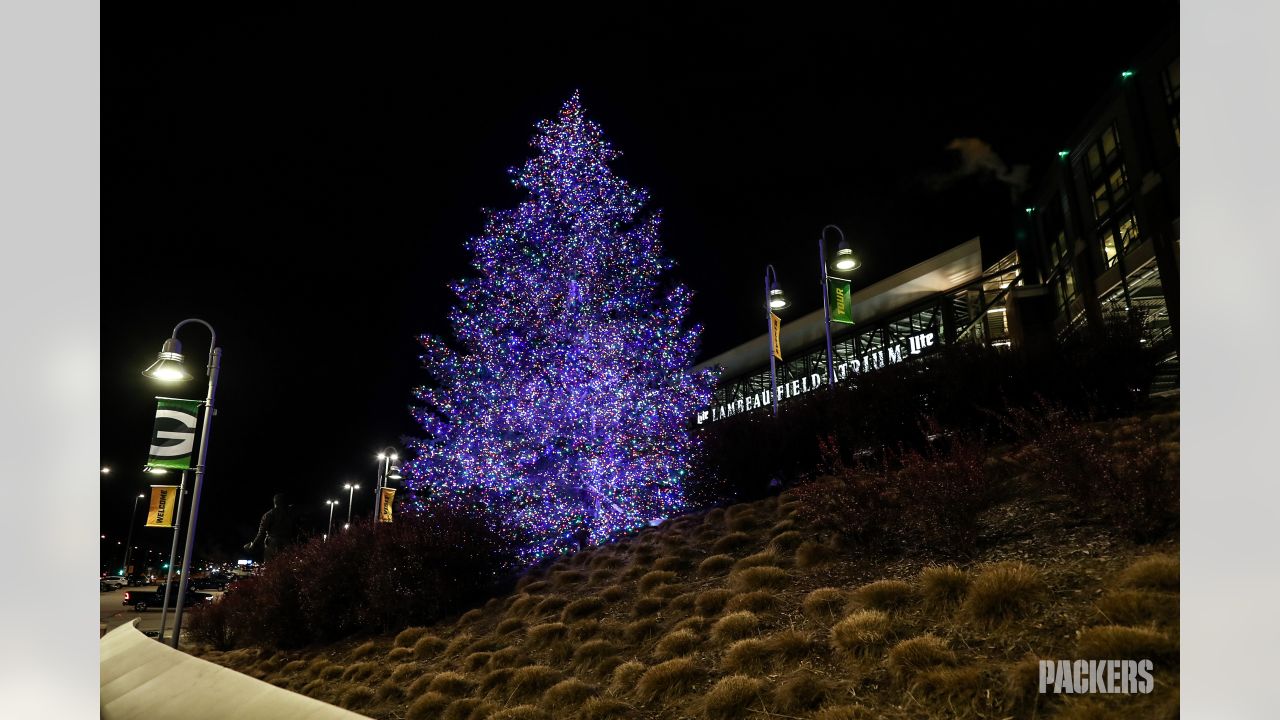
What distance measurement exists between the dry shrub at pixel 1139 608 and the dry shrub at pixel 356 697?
6.77 m

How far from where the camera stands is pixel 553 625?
7.57m

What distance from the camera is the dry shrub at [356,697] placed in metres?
7.26

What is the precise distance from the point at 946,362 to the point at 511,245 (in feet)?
30.0

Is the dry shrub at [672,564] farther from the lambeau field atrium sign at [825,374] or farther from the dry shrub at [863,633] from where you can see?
the lambeau field atrium sign at [825,374]

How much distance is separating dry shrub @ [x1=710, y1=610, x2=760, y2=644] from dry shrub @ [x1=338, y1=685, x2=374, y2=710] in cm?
395

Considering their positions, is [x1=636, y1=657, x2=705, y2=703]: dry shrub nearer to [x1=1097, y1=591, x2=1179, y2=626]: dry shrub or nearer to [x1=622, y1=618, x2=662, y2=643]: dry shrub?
[x1=622, y1=618, x2=662, y2=643]: dry shrub

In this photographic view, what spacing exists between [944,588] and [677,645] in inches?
89.0

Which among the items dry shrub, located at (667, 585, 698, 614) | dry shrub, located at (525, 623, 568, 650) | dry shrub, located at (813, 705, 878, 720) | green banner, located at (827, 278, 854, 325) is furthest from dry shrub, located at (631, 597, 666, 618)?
green banner, located at (827, 278, 854, 325)

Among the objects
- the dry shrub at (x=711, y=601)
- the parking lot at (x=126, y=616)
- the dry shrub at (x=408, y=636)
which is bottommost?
the parking lot at (x=126, y=616)

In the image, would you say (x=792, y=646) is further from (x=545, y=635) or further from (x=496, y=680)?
(x=545, y=635)

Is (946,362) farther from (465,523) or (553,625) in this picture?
(465,523)

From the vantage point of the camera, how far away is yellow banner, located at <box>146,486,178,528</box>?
16047mm

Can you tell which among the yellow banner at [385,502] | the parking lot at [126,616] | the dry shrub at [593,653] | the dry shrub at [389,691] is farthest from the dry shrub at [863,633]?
the yellow banner at [385,502]
